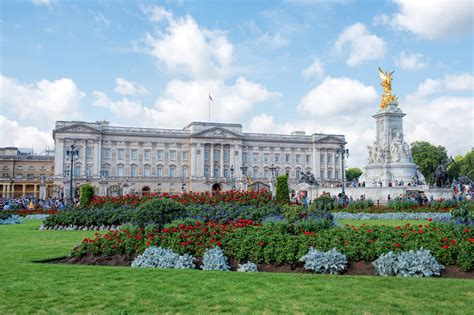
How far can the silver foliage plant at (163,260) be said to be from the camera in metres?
9.83

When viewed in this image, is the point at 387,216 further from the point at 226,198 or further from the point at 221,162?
the point at 221,162

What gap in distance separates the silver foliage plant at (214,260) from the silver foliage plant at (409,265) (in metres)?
3.00

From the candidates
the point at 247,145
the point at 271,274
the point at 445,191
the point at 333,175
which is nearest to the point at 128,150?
the point at 247,145

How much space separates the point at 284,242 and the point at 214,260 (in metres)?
1.54

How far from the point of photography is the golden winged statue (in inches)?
1703

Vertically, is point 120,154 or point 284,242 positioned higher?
point 120,154

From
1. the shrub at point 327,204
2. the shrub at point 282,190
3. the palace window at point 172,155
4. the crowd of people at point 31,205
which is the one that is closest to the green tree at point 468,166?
the palace window at point 172,155

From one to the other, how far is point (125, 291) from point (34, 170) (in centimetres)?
9919

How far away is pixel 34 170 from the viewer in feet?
322

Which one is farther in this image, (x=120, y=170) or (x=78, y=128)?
(x=120, y=170)

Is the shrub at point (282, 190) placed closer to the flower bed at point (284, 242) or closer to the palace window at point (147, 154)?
the flower bed at point (284, 242)

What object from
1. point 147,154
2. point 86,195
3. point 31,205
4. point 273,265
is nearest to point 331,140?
point 147,154

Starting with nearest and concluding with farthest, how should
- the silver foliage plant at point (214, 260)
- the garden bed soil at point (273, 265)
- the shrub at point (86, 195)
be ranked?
the garden bed soil at point (273, 265) < the silver foliage plant at point (214, 260) < the shrub at point (86, 195)

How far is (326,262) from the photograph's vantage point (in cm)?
916
